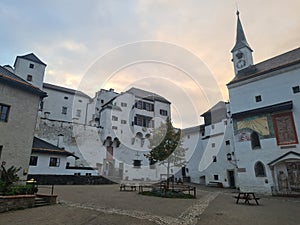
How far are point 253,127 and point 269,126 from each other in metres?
1.64

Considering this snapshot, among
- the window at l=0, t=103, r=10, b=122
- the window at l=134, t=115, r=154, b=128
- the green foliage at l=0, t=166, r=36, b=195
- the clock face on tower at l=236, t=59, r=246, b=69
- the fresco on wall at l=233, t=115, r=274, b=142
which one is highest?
the clock face on tower at l=236, t=59, r=246, b=69

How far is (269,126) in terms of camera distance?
2141cm

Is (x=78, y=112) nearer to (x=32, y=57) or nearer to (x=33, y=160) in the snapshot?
(x=32, y=57)

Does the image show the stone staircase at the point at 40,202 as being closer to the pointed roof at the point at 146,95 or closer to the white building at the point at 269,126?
the white building at the point at 269,126

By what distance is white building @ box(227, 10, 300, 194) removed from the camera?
64.6 feet

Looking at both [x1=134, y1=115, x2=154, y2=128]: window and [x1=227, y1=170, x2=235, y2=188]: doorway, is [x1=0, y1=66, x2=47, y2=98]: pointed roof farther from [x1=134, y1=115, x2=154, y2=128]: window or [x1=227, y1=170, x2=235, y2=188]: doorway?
[x1=134, y1=115, x2=154, y2=128]: window

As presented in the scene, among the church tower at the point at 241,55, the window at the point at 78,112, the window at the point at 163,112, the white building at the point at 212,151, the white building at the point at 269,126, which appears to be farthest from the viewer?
the window at the point at 163,112

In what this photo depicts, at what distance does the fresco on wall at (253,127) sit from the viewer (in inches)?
845

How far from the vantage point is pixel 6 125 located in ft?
44.6

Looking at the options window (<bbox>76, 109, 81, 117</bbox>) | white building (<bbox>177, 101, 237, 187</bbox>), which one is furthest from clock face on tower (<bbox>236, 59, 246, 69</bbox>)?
window (<bbox>76, 109, 81, 117</bbox>)

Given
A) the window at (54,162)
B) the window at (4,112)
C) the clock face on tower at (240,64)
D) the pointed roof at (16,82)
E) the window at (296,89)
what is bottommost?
the window at (54,162)

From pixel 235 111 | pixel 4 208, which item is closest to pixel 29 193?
pixel 4 208

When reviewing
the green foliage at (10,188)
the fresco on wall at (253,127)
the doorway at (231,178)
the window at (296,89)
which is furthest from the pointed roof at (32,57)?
the window at (296,89)

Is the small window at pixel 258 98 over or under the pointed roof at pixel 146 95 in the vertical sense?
under
